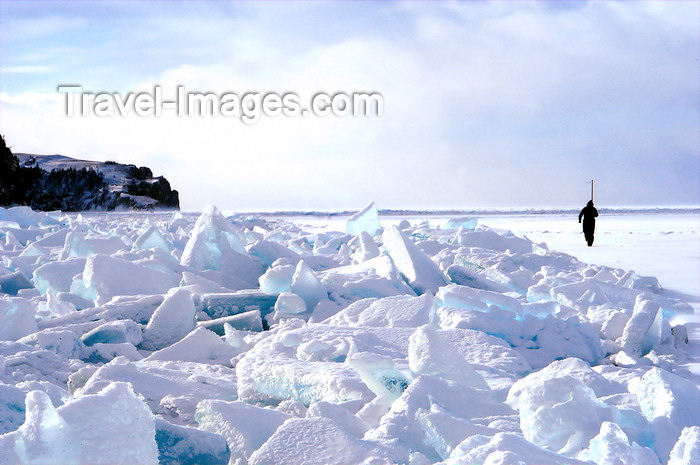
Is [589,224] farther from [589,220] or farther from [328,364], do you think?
[328,364]

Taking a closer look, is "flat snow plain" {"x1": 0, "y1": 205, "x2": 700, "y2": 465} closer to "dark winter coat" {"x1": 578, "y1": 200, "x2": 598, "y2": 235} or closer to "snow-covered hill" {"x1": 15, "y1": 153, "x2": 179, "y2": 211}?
"dark winter coat" {"x1": 578, "y1": 200, "x2": 598, "y2": 235}

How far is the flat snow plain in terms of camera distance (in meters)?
1.12

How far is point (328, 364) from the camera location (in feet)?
5.50

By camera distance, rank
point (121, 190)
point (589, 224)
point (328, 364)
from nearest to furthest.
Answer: point (328, 364) < point (589, 224) < point (121, 190)

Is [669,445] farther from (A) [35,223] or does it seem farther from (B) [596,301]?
(A) [35,223]

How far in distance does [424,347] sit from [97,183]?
30.8 meters

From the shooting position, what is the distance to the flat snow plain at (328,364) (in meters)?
1.12

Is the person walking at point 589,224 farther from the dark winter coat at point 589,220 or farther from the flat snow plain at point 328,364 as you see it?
the flat snow plain at point 328,364

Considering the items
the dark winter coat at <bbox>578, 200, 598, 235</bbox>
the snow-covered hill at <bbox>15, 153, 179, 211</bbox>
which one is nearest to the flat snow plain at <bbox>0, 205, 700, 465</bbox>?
the dark winter coat at <bbox>578, 200, 598, 235</bbox>

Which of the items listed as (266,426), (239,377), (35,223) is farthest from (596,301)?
(35,223)

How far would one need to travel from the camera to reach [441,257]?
4195 millimetres

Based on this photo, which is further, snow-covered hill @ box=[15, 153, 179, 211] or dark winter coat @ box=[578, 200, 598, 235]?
snow-covered hill @ box=[15, 153, 179, 211]

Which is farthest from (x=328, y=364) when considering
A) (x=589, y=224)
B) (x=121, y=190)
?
(x=121, y=190)

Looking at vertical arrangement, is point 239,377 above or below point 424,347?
below
